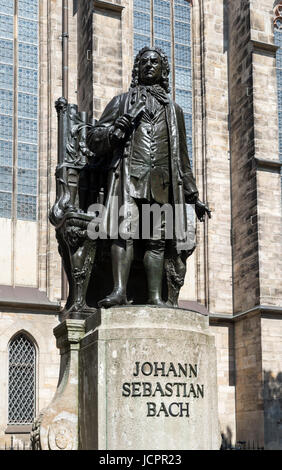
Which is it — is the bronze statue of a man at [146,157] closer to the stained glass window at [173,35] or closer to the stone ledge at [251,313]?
the stone ledge at [251,313]

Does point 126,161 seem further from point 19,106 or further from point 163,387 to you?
point 19,106

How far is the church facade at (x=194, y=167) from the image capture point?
57.7 ft

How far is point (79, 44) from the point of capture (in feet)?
63.1

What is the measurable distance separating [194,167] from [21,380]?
7.18 m

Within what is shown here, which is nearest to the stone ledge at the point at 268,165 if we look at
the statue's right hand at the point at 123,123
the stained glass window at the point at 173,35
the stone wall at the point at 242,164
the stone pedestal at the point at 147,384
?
the stone wall at the point at 242,164

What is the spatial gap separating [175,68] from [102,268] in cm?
1527

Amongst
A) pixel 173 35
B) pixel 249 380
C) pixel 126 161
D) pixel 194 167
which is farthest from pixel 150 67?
pixel 173 35

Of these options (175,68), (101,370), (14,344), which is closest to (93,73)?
(175,68)

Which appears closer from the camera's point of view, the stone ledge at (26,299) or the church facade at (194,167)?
the stone ledge at (26,299)

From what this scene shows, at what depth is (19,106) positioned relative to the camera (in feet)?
62.2

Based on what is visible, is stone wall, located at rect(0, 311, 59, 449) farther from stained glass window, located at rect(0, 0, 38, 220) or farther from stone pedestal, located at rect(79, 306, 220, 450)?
stone pedestal, located at rect(79, 306, 220, 450)

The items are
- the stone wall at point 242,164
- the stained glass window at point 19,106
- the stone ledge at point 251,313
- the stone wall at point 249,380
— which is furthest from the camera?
the stone wall at point 242,164

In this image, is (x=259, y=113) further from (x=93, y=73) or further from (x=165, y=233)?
(x=165, y=233)

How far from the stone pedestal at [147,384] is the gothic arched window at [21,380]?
469 inches
